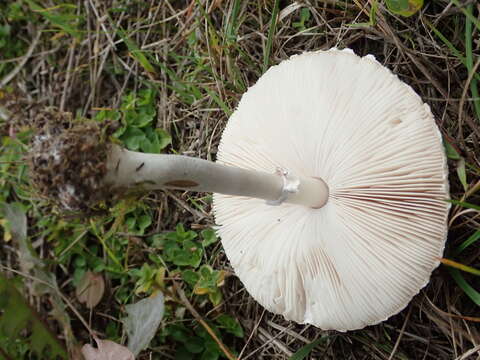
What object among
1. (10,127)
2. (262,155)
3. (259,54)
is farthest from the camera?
(10,127)

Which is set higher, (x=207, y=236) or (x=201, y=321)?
(x=207, y=236)

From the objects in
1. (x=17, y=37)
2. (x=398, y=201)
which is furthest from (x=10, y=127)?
(x=398, y=201)

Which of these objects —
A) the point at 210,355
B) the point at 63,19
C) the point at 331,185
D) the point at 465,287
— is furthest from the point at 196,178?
the point at 63,19

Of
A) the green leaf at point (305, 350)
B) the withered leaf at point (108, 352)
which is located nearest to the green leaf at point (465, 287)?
the green leaf at point (305, 350)

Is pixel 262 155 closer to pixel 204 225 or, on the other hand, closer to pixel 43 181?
pixel 204 225

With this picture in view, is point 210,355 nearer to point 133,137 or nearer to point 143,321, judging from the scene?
point 143,321

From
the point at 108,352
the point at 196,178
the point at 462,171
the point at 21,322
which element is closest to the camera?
the point at 196,178

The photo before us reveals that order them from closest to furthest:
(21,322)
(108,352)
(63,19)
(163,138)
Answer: (21,322)
(108,352)
(163,138)
(63,19)
